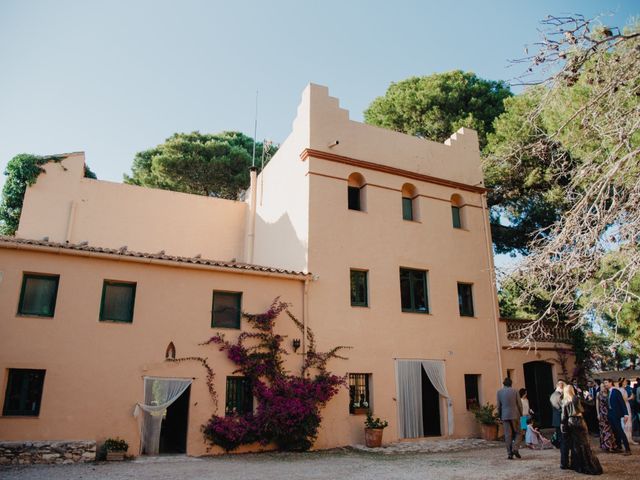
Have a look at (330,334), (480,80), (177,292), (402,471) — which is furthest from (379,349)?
(480,80)

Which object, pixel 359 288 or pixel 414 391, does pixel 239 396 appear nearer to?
pixel 359 288

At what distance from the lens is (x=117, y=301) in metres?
12.5

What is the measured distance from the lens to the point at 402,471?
9.91 m

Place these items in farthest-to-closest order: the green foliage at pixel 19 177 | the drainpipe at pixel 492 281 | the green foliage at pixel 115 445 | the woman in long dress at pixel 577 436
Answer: the green foliage at pixel 19 177, the drainpipe at pixel 492 281, the green foliage at pixel 115 445, the woman in long dress at pixel 577 436

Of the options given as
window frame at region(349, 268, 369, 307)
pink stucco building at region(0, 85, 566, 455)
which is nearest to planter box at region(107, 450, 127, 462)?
pink stucco building at region(0, 85, 566, 455)

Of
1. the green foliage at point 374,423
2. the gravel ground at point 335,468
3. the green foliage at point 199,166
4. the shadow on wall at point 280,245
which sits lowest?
the gravel ground at point 335,468

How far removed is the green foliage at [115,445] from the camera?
11.1 m

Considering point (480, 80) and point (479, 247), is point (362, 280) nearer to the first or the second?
point (479, 247)

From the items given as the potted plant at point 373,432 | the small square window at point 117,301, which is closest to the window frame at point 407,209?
the potted plant at point 373,432

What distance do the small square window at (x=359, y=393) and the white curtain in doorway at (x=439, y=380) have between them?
6.74 ft

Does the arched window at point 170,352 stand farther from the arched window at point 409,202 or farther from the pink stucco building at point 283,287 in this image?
the arched window at point 409,202

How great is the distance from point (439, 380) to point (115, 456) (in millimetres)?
9532

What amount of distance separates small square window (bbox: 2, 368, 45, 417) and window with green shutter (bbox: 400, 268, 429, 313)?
1033 centimetres

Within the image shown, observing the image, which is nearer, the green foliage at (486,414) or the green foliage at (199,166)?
the green foliage at (486,414)
